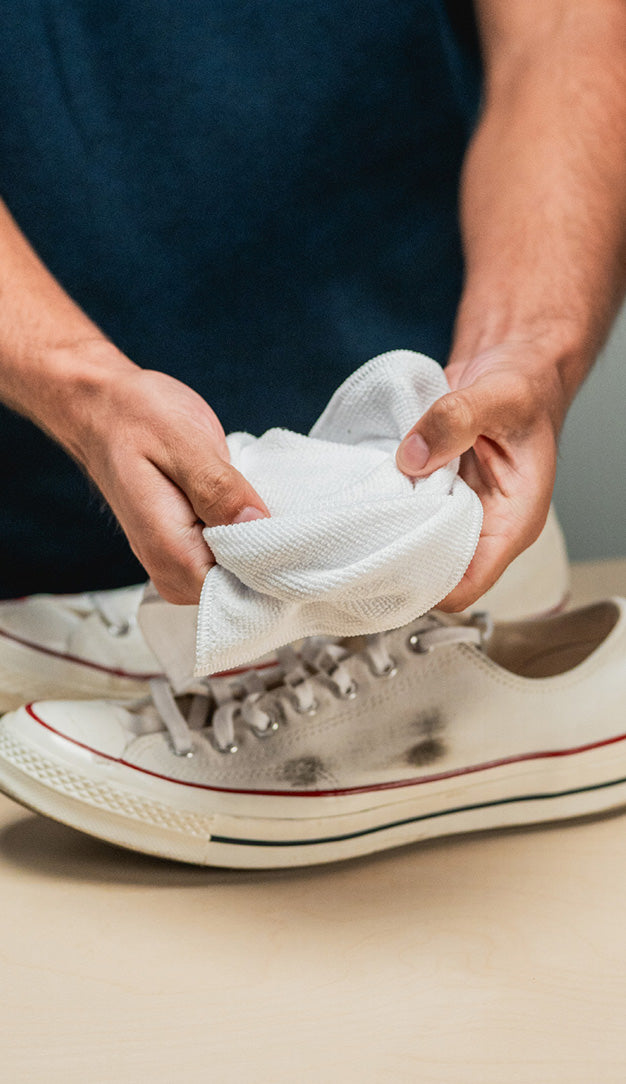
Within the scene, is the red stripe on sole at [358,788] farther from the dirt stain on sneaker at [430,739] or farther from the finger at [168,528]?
the finger at [168,528]

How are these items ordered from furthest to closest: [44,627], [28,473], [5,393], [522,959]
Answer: [28,473] → [44,627] → [5,393] → [522,959]

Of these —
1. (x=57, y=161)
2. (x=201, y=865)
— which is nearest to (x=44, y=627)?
(x=201, y=865)

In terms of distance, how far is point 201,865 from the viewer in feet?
1.79

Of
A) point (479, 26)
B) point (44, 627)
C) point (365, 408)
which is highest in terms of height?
point (479, 26)

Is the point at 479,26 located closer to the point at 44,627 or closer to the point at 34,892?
the point at 44,627

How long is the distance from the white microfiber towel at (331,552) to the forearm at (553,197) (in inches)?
6.9

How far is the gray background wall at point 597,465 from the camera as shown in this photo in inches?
47.6

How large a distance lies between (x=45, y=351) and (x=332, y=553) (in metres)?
0.23

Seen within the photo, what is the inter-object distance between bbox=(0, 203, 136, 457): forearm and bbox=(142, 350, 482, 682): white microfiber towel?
0.10m

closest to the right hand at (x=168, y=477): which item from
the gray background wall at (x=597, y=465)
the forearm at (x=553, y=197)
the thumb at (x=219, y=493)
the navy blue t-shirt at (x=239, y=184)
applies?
the thumb at (x=219, y=493)

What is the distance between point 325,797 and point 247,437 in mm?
213

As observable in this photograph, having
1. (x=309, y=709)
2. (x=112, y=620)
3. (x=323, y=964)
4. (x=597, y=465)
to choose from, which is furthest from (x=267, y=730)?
(x=597, y=465)

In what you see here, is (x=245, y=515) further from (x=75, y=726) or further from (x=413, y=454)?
(x=75, y=726)

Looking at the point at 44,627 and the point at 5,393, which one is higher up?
the point at 5,393
